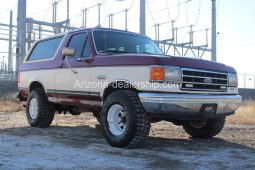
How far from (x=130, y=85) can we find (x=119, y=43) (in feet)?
4.70

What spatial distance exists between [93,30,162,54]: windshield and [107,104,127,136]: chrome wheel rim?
1.13 m

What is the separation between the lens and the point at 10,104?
15430 mm

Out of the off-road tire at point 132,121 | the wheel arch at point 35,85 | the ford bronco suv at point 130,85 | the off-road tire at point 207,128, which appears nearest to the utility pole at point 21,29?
the wheel arch at point 35,85

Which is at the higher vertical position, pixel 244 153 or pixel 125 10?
pixel 125 10

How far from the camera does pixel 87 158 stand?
207 inches

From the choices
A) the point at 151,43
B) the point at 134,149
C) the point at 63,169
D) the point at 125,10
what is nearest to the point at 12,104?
the point at 151,43

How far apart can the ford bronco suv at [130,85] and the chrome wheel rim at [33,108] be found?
29cm

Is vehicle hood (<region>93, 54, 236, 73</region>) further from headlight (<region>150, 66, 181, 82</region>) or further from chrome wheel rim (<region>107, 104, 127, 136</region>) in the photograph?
chrome wheel rim (<region>107, 104, 127, 136</region>)

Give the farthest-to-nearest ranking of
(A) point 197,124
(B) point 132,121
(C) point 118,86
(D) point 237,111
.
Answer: (D) point 237,111, (A) point 197,124, (C) point 118,86, (B) point 132,121

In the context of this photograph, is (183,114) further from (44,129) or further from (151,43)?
(44,129)

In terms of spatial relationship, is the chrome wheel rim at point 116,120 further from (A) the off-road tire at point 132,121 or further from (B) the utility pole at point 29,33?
(B) the utility pole at point 29,33

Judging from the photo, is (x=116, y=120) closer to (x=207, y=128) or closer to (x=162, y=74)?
(x=162, y=74)

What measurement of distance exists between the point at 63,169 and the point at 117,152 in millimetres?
1371

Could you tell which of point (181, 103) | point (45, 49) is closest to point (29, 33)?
point (45, 49)
